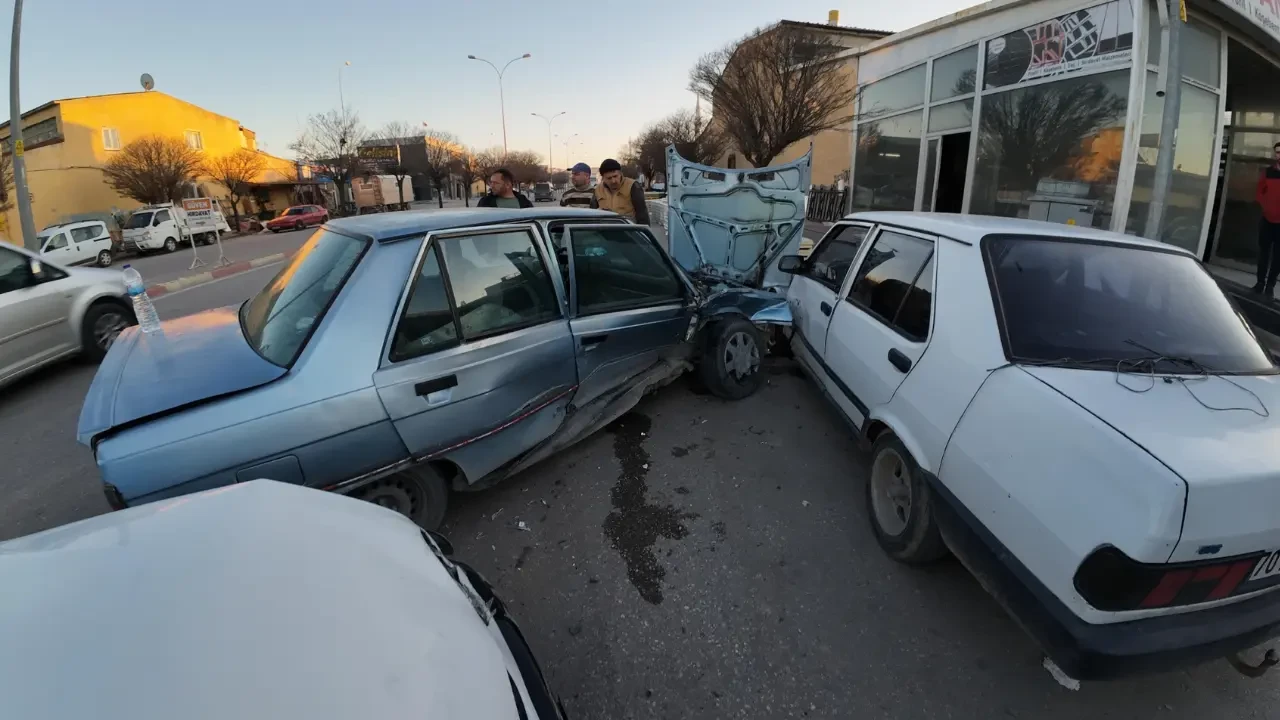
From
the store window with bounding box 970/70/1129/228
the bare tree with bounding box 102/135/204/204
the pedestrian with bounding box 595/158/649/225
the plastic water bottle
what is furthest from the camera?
the bare tree with bounding box 102/135/204/204

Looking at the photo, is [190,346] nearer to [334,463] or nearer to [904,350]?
[334,463]

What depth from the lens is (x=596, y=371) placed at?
3.57 metres

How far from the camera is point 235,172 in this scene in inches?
1395

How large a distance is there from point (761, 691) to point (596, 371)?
6.44ft

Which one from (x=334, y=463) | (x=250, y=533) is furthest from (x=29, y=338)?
(x=250, y=533)

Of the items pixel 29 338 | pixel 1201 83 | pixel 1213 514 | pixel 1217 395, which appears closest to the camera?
pixel 1213 514

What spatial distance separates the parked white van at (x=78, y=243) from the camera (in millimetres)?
17484

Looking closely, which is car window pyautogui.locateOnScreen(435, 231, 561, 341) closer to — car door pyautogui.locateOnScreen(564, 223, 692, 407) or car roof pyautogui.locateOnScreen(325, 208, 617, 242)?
car roof pyautogui.locateOnScreen(325, 208, 617, 242)

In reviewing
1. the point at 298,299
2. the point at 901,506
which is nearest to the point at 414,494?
the point at 298,299

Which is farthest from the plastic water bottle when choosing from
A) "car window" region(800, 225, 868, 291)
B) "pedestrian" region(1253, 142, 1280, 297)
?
"pedestrian" region(1253, 142, 1280, 297)

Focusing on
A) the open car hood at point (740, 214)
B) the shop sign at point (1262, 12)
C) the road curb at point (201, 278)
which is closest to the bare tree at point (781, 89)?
the shop sign at point (1262, 12)

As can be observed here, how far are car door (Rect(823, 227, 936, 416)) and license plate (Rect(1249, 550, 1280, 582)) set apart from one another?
1284 mm

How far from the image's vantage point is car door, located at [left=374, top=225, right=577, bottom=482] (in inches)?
104

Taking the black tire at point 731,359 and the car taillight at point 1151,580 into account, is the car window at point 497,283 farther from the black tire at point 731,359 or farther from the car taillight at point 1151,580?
the car taillight at point 1151,580
